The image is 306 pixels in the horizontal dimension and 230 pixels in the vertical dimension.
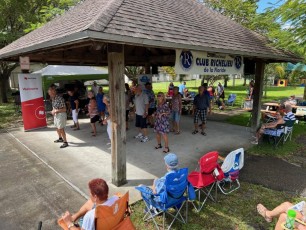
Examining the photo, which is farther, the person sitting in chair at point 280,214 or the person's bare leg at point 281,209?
the person's bare leg at point 281,209

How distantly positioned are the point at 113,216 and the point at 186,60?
4079 mm

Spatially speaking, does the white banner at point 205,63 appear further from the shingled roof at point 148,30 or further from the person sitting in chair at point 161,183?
the person sitting in chair at point 161,183

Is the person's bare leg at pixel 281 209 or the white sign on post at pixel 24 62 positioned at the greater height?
the white sign on post at pixel 24 62

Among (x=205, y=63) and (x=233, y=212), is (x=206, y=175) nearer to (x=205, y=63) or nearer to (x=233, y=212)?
(x=233, y=212)

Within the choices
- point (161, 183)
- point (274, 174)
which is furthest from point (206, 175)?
point (274, 174)

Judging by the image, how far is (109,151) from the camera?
718cm

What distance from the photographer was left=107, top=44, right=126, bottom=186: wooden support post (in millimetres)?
4555

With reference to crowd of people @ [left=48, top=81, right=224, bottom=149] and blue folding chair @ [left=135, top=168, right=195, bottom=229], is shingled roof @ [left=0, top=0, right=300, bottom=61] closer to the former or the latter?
crowd of people @ [left=48, top=81, right=224, bottom=149]

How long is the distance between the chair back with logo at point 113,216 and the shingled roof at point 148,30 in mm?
2350

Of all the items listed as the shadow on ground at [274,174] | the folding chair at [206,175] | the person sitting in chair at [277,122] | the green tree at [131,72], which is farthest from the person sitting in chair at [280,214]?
the green tree at [131,72]

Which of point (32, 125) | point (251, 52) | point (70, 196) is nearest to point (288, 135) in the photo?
point (251, 52)

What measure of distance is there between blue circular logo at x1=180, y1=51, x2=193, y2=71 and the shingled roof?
395mm

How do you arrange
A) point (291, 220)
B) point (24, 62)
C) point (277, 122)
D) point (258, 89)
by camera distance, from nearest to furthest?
point (291, 220), point (277, 122), point (24, 62), point (258, 89)

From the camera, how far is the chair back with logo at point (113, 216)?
266 centimetres
